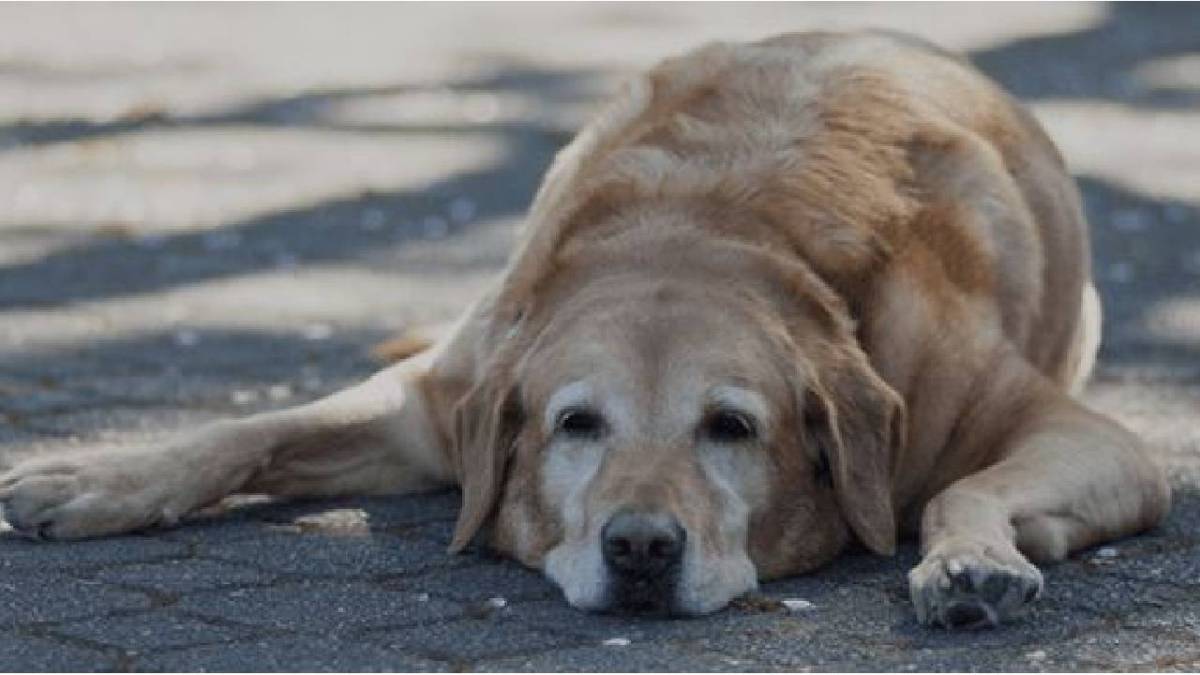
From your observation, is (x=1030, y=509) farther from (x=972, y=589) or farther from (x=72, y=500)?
(x=72, y=500)

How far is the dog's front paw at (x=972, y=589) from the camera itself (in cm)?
448

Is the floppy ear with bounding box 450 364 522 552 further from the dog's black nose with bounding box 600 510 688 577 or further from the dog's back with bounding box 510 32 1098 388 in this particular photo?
the dog's black nose with bounding box 600 510 688 577

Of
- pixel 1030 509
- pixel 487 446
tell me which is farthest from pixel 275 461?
pixel 1030 509

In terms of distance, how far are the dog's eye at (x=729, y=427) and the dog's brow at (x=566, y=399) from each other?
208 mm

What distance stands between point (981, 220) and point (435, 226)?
3505mm

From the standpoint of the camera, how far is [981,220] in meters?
5.43

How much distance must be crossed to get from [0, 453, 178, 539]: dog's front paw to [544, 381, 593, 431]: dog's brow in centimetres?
82

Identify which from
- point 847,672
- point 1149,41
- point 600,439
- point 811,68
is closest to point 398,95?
point 1149,41

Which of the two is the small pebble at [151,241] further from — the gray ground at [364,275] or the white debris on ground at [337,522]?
the white debris on ground at [337,522]

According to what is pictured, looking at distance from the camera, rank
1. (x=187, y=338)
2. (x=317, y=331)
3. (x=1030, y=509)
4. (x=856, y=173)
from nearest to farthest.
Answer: (x=1030, y=509), (x=856, y=173), (x=187, y=338), (x=317, y=331)

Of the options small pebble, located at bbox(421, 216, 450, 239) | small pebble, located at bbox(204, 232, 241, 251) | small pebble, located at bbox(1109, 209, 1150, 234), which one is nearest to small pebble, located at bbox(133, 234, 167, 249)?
small pebble, located at bbox(204, 232, 241, 251)

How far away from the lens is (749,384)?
480 centimetres

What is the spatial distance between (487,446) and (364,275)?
3055mm

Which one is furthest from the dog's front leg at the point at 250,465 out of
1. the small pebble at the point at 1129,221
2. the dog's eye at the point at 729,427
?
the small pebble at the point at 1129,221
